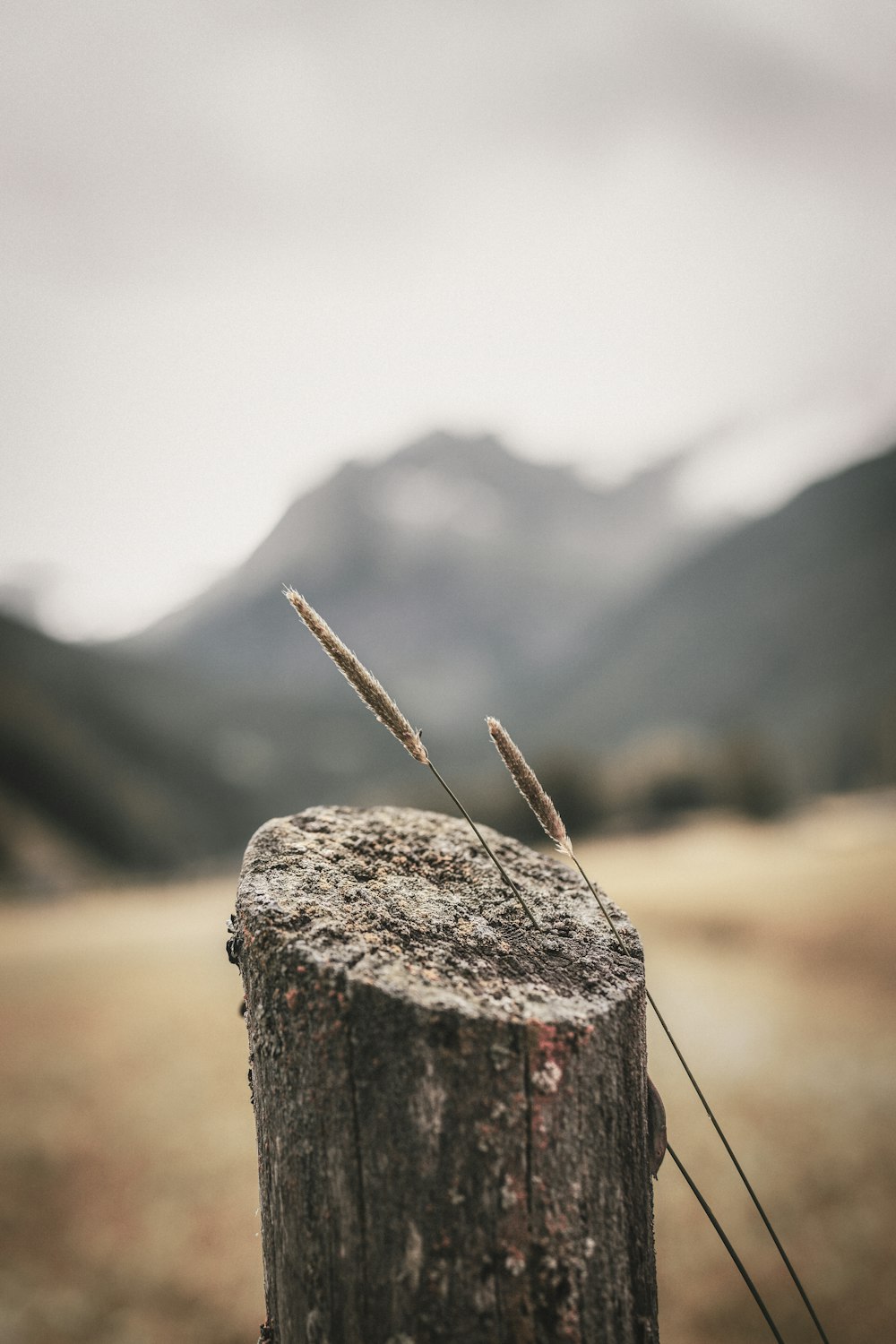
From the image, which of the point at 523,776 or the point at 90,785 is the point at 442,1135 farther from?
the point at 90,785

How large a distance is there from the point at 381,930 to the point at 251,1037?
0.96ft

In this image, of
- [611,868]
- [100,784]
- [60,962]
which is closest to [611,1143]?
[60,962]

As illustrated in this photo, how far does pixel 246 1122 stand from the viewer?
21.0 feet

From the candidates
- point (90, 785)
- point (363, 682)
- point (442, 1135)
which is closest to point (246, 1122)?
point (442, 1135)

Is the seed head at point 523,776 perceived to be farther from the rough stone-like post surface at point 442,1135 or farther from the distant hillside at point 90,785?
the distant hillside at point 90,785

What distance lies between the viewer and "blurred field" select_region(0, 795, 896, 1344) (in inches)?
179

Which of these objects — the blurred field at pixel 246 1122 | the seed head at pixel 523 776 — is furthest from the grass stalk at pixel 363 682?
the blurred field at pixel 246 1122

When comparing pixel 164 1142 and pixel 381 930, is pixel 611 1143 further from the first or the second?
pixel 164 1142

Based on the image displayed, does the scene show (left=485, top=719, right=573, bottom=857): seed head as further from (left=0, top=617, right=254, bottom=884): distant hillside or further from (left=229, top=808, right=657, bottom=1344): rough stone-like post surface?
(left=0, top=617, right=254, bottom=884): distant hillside

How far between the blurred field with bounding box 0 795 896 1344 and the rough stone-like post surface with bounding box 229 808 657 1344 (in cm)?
432

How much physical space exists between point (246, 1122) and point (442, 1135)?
638cm

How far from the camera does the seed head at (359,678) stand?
132 centimetres

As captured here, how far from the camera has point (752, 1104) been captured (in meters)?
6.67

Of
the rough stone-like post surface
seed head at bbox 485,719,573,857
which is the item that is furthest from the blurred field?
seed head at bbox 485,719,573,857
